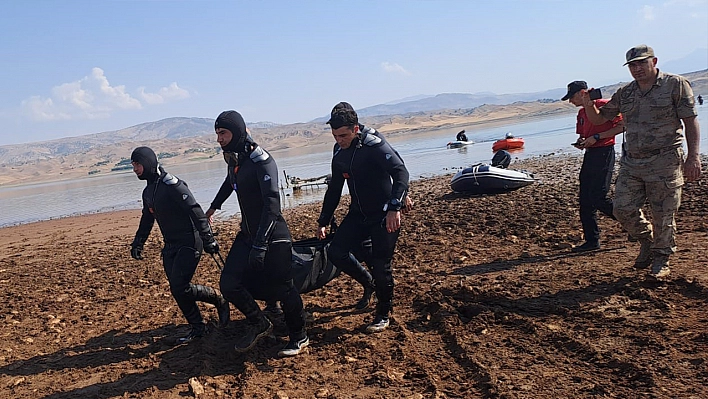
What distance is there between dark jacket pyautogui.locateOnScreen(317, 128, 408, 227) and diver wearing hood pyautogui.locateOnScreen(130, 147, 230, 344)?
62.8 inches

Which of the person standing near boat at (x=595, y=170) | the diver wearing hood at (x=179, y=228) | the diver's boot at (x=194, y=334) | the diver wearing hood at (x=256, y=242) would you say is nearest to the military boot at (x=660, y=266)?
the person standing near boat at (x=595, y=170)

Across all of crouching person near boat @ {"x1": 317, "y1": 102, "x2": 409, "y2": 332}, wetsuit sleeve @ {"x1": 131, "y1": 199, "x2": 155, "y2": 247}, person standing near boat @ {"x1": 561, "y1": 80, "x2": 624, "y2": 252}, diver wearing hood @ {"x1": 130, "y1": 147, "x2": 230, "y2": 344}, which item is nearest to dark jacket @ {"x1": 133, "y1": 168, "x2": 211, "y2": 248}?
diver wearing hood @ {"x1": 130, "y1": 147, "x2": 230, "y2": 344}

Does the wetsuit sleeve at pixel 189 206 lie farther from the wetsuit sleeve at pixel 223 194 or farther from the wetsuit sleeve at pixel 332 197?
the wetsuit sleeve at pixel 332 197

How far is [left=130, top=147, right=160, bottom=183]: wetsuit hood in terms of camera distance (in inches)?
238

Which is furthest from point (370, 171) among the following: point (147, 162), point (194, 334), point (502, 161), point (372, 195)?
point (502, 161)

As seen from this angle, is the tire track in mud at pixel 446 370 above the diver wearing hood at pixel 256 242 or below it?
below

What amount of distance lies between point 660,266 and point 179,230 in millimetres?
4922

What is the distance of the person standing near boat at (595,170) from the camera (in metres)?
7.20

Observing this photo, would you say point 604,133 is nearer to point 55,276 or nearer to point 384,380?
point 384,380

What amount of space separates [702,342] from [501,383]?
153 cm

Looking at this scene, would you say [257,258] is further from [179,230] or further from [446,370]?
[446,370]

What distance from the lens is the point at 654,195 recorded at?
5840 mm

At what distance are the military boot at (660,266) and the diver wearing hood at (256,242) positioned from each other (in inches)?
139

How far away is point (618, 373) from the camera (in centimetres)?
405
